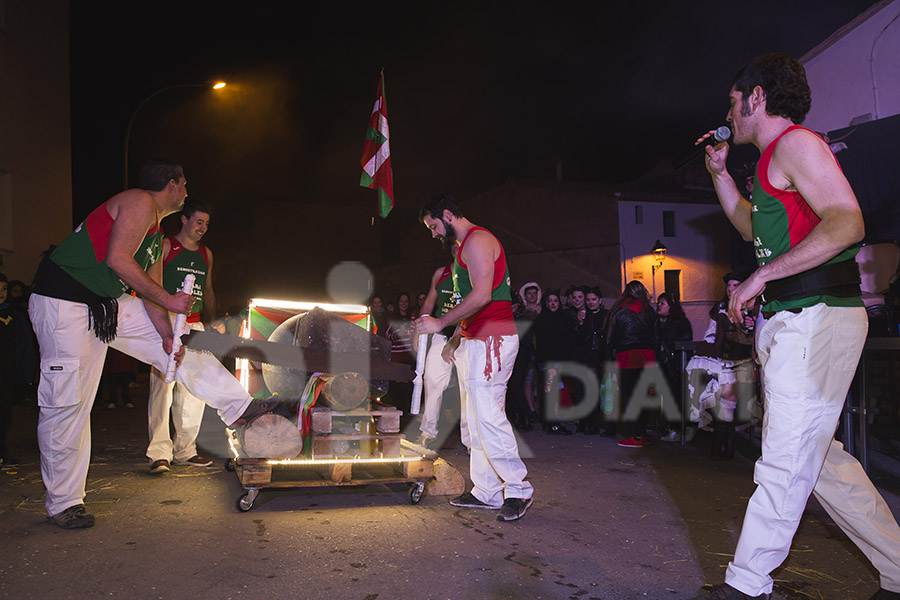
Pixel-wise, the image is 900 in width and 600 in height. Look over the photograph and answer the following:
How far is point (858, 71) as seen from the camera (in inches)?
338

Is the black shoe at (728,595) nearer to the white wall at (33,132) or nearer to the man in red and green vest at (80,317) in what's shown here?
the man in red and green vest at (80,317)

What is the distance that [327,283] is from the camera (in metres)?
36.9

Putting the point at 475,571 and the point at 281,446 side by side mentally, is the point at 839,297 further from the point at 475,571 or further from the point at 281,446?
the point at 281,446

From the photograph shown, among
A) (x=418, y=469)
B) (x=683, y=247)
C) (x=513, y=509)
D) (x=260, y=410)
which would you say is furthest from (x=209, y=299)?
(x=683, y=247)

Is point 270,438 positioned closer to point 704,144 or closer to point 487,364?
point 487,364

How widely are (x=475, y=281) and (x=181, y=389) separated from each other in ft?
10.3

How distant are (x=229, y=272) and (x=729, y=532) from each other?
118 ft

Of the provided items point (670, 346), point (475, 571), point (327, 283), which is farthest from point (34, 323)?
point (327, 283)

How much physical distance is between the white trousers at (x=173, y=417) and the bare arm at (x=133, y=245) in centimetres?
168

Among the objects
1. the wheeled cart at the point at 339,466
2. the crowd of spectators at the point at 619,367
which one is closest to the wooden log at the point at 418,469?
the wheeled cart at the point at 339,466

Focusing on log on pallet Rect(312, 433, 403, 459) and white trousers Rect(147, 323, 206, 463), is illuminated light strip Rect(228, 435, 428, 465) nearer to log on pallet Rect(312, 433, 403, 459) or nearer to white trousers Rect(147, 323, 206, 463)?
log on pallet Rect(312, 433, 403, 459)

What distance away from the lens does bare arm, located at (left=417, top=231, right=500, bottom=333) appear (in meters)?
4.35

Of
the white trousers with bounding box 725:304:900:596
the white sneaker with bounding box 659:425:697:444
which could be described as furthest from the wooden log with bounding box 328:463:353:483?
the white sneaker with bounding box 659:425:697:444

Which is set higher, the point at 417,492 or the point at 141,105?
the point at 141,105
